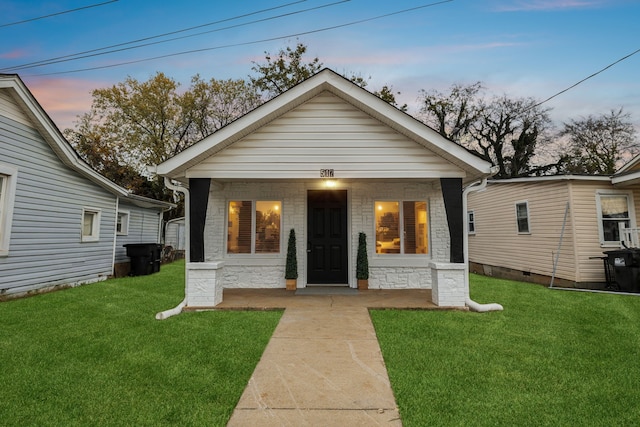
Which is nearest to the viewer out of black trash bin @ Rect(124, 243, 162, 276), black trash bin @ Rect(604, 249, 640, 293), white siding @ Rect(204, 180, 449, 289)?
white siding @ Rect(204, 180, 449, 289)

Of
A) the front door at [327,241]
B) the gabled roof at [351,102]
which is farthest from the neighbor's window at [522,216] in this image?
the front door at [327,241]

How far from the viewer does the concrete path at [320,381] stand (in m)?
2.30

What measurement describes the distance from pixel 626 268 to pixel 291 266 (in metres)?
9.11

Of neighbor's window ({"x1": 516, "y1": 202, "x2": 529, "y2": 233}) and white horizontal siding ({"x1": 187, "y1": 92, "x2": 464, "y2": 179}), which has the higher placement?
white horizontal siding ({"x1": 187, "y1": 92, "x2": 464, "y2": 179})

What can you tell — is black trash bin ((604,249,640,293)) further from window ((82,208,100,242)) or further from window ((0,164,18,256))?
window ((82,208,100,242))

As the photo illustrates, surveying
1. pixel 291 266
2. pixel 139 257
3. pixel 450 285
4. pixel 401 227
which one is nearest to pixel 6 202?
pixel 139 257

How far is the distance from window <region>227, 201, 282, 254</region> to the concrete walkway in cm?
220

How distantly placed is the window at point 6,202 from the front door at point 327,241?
6.80 metres

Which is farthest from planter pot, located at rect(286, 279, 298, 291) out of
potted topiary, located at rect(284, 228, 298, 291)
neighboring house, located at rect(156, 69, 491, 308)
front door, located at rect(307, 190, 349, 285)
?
neighboring house, located at rect(156, 69, 491, 308)

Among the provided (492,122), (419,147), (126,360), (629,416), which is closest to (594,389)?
(629,416)

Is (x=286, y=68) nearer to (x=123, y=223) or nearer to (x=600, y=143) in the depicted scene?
(x=123, y=223)

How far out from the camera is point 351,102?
19.6 feet

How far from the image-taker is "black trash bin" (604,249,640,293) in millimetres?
7843

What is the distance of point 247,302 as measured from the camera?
5895 millimetres
